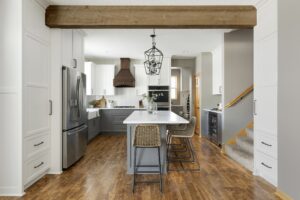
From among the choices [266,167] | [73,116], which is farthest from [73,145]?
[266,167]

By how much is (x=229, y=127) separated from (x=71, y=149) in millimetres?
3450

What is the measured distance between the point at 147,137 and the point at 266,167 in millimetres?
1865

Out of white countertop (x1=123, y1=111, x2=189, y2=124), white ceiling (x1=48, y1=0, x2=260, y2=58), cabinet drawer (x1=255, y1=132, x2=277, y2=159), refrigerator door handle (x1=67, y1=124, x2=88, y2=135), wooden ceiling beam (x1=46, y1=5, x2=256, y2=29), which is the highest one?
white ceiling (x1=48, y1=0, x2=260, y2=58)

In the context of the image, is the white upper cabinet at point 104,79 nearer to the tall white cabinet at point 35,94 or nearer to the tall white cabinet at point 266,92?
the tall white cabinet at point 35,94

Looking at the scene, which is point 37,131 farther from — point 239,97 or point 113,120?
point 113,120

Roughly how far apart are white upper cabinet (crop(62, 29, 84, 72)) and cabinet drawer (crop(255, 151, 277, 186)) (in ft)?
11.9

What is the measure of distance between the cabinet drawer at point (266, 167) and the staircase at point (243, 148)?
311 millimetres

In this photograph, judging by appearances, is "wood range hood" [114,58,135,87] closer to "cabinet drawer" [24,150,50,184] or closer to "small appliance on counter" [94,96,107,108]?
"small appliance on counter" [94,96,107,108]

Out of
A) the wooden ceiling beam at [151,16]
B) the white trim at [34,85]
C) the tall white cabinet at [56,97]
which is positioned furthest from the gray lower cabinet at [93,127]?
the wooden ceiling beam at [151,16]

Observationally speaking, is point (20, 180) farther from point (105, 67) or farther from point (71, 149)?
point (105, 67)

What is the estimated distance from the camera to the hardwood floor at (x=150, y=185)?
9.35 ft

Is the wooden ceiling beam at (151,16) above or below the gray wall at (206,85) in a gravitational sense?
above

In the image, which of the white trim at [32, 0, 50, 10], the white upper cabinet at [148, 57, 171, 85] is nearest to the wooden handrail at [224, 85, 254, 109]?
the white upper cabinet at [148, 57, 171, 85]

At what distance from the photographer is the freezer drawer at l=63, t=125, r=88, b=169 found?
3.82 metres
